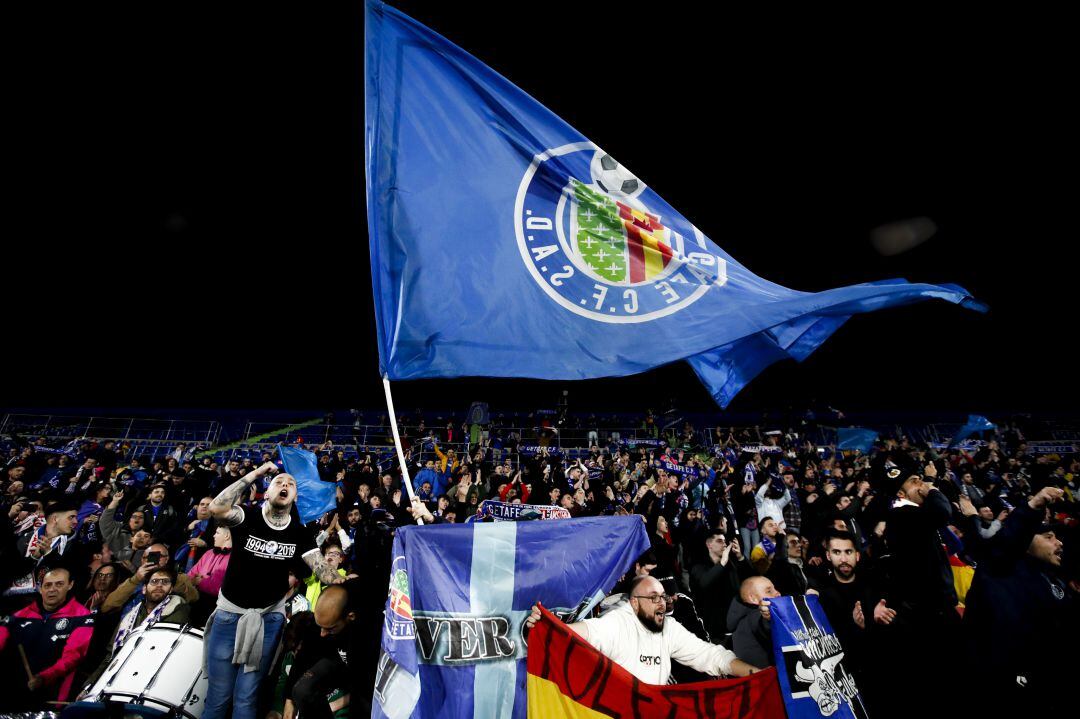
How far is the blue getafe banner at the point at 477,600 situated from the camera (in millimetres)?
3365

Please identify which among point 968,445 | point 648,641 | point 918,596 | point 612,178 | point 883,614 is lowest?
point 648,641

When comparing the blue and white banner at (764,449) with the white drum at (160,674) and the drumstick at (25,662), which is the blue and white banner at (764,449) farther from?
the drumstick at (25,662)

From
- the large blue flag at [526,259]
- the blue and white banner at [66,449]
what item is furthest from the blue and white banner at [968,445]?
the blue and white banner at [66,449]

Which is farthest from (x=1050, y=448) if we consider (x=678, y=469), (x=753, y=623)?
(x=753, y=623)

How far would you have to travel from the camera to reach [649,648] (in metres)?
4.01

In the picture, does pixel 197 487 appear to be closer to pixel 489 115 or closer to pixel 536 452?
pixel 489 115

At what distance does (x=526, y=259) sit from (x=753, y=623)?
375cm

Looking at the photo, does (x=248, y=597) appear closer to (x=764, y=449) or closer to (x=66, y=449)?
(x=764, y=449)

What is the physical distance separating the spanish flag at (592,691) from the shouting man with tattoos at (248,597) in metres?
2.59

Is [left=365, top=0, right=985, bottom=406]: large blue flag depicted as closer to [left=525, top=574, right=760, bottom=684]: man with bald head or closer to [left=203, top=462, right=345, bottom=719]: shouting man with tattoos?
[left=525, top=574, right=760, bottom=684]: man with bald head

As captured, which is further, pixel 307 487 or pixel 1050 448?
pixel 1050 448

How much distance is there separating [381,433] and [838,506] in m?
18.2

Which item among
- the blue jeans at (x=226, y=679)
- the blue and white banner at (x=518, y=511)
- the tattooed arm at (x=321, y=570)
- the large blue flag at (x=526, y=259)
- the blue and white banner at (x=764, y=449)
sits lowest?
the blue jeans at (x=226, y=679)

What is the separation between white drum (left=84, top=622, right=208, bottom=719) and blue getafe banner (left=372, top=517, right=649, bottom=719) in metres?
2.27
